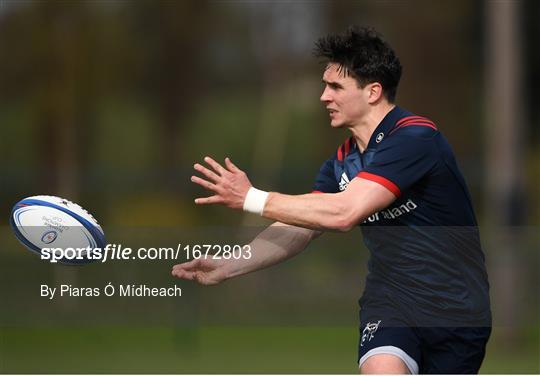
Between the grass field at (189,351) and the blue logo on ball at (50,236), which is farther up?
the grass field at (189,351)

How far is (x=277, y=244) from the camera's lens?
5.82m

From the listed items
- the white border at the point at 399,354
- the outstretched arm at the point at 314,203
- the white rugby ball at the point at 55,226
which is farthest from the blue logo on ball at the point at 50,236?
the white border at the point at 399,354

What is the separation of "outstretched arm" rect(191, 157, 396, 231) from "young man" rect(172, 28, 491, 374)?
0.37 feet

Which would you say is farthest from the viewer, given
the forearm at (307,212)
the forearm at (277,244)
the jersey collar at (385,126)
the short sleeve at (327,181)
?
the short sleeve at (327,181)

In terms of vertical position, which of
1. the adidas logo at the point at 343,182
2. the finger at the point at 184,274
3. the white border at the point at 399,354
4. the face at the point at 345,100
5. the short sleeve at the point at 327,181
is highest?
the face at the point at 345,100

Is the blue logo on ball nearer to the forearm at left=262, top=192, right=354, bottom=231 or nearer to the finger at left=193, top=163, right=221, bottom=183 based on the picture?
the finger at left=193, top=163, right=221, bottom=183

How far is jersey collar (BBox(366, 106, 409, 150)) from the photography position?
5.49 m

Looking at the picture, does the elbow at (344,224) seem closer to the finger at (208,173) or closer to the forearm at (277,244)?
the finger at (208,173)

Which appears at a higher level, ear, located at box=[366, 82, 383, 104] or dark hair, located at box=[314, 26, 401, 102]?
dark hair, located at box=[314, 26, 401, 102]

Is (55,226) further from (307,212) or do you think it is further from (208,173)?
(307,212)

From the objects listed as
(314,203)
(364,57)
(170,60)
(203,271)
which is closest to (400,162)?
(314,203)

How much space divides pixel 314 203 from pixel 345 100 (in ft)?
2.09

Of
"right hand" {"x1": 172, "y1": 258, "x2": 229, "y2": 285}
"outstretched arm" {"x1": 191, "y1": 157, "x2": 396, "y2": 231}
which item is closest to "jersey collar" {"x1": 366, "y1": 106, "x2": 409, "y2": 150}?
"outstretched arm" {"x1": 191, "y1": 157, "x2": 396, "y2": 231}

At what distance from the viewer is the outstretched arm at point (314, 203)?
16.7 ft
